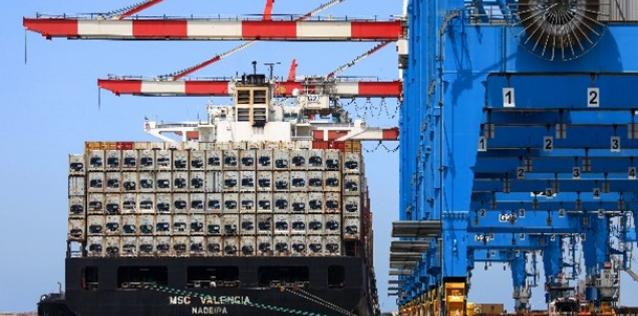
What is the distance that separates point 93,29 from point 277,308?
13.5 meters

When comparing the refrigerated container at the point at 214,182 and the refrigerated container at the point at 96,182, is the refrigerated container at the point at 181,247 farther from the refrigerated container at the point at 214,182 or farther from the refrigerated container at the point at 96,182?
the refrigerated container at the point at 96,182

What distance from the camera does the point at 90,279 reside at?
161ft

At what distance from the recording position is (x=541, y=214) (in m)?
57.6

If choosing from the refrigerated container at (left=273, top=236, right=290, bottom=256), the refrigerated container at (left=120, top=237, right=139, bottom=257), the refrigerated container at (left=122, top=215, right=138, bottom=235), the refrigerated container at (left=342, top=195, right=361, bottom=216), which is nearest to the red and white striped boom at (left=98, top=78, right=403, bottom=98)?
the refrigerated container at (left=122, top=215, right=138, bottom=235)

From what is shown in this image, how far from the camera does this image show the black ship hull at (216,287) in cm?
4772

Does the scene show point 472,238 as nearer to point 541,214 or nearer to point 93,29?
point 541,214

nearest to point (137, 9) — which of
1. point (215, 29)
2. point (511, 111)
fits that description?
point (215, 29)

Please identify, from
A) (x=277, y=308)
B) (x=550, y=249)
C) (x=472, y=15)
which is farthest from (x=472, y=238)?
(x=472, y=15)

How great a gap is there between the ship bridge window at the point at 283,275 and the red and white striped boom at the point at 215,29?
10089 mm

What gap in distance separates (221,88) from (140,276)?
17.4 m

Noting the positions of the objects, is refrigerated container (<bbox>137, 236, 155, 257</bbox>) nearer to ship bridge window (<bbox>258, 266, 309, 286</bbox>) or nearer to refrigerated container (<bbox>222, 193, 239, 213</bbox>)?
refrigerated container (<bbox>222, 193, 239, 213</bbox>)

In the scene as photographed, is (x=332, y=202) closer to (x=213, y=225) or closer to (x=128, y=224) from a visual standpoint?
(x=213, y=225)

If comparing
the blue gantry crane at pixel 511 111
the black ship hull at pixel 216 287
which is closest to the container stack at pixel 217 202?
the black ship hull at pixel 216 287

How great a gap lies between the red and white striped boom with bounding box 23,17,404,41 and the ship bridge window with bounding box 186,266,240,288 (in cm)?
962
